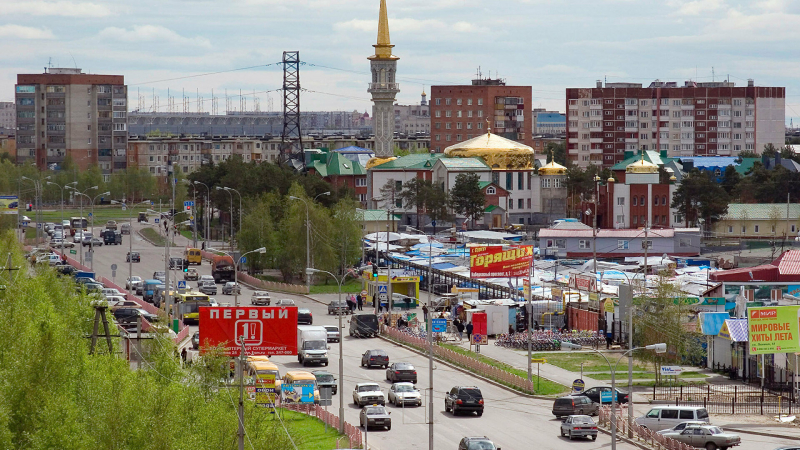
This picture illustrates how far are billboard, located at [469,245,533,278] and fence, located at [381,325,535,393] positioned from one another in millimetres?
9335

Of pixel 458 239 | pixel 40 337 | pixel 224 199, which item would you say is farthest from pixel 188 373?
pixel 224 199

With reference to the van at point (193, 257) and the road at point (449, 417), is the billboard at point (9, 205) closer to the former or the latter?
the van at point (193, 257)

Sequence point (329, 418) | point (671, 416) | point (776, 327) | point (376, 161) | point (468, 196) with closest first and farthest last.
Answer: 1. point (671, 416)
2. point (329, 418)
3. point (776, 327)
4. point (468, 196)
5. point (376, 161)

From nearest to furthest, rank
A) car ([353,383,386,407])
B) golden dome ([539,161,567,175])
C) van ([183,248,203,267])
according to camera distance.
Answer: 1. car ([353,383,386,407])
2. van ([183,248,203,267])
3. golden dome ([539,161,567,175])

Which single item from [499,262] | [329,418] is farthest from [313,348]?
[499,262]

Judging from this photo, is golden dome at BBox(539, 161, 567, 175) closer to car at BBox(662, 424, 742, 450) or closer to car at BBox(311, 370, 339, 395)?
car at BBox(311, 370, 339, 395)

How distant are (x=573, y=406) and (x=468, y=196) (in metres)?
87.8

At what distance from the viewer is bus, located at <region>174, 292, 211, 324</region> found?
2911 inches

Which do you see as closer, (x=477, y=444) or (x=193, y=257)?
(x=477, y=444)

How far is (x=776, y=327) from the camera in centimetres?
5238

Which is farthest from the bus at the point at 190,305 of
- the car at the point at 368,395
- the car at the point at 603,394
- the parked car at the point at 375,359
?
the car at the point at 603,394

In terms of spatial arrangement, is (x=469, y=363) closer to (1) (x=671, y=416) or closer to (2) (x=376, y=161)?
(1) (x=671, y=416)

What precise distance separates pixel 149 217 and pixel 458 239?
61.2 metres

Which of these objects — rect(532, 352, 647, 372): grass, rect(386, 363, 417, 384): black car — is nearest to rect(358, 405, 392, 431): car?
rect(386, 363, 417, 384): black car
